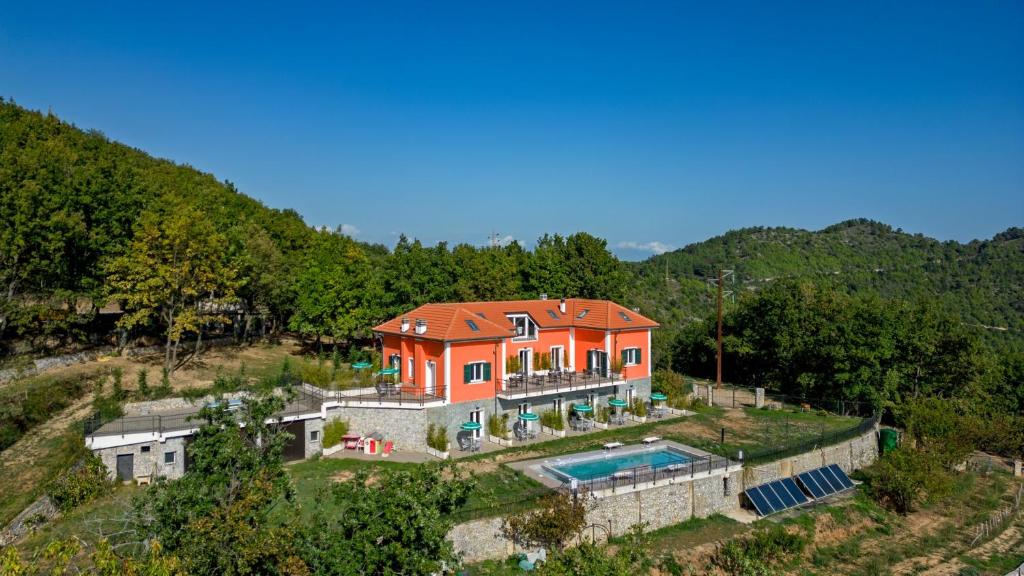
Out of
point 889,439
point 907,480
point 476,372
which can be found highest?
point 476,372

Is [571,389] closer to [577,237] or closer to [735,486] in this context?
[735,486]

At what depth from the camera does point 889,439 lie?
32.5m

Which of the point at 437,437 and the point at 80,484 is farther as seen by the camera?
the point at 437,437

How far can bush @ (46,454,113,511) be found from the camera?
20.2 m

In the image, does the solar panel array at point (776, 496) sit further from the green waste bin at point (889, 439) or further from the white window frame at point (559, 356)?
the white window frame at point (559, 356)

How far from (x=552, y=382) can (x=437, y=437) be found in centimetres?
682

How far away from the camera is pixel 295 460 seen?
25.7 m

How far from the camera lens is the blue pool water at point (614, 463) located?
2423cm

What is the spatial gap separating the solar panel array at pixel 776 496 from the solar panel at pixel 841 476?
125 inches

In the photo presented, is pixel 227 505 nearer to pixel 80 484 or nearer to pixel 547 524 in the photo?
pixel 547 524

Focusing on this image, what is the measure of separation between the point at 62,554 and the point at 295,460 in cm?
1746

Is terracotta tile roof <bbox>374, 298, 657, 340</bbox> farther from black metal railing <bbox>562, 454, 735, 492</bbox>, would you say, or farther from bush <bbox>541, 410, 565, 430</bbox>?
black metal railing <bbox>562, 454, 735, 492</bbox>

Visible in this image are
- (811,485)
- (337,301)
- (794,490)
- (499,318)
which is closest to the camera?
(794,490)

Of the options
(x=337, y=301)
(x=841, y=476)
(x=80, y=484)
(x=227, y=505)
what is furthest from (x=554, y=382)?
(x=227, y=505)
